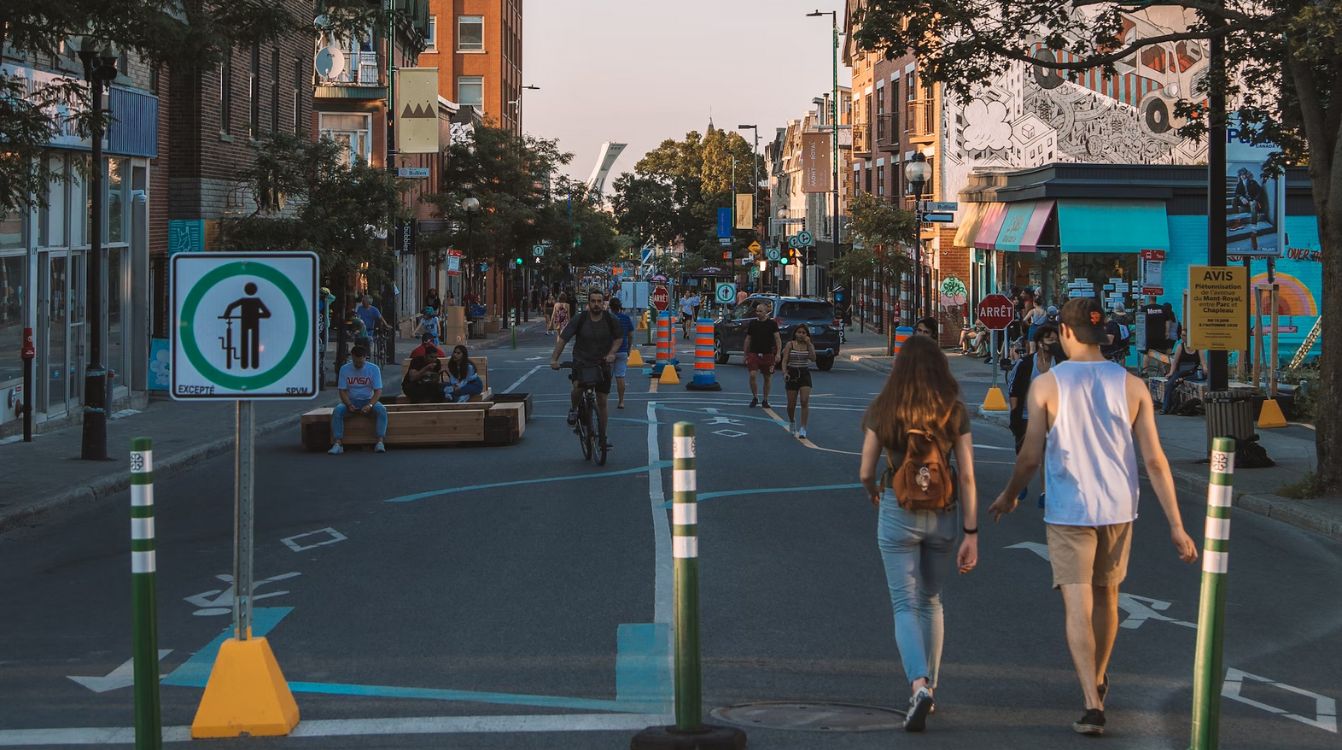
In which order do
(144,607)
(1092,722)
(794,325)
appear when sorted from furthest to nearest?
(794,325), (1092,722), (144,607)

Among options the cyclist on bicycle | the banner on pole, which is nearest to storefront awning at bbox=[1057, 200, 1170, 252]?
the banner on pole

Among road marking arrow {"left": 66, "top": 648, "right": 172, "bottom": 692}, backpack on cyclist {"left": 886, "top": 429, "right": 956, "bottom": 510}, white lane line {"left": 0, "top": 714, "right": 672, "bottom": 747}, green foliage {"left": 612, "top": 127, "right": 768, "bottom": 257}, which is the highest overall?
green foliage {"left": 612, "top": 127, "right": 768, "bottom": 257}

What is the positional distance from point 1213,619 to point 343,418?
49.5 feet

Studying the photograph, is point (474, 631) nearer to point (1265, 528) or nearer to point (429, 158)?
point (1265, 528)

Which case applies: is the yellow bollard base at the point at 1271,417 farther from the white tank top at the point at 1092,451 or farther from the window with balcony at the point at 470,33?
the window with balcony at the point at 470,33

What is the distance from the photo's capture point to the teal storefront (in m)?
36.6

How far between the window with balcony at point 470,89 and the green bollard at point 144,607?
8605cm

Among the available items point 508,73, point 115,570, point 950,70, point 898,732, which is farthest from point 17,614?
point 508,73

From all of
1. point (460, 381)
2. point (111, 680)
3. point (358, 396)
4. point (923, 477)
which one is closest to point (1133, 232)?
point (460, 381)

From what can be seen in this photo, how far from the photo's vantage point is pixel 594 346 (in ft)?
59.3

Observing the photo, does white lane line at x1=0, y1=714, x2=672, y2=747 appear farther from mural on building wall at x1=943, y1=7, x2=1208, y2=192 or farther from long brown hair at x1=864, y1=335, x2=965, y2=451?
mural on building wall at x1=943, y1=7, x2=1208, y2=192

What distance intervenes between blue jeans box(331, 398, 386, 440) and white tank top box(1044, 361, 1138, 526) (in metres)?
13.8

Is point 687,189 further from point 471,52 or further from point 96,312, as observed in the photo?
point 96,312

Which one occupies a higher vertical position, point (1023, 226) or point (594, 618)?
point (1023, 226)
